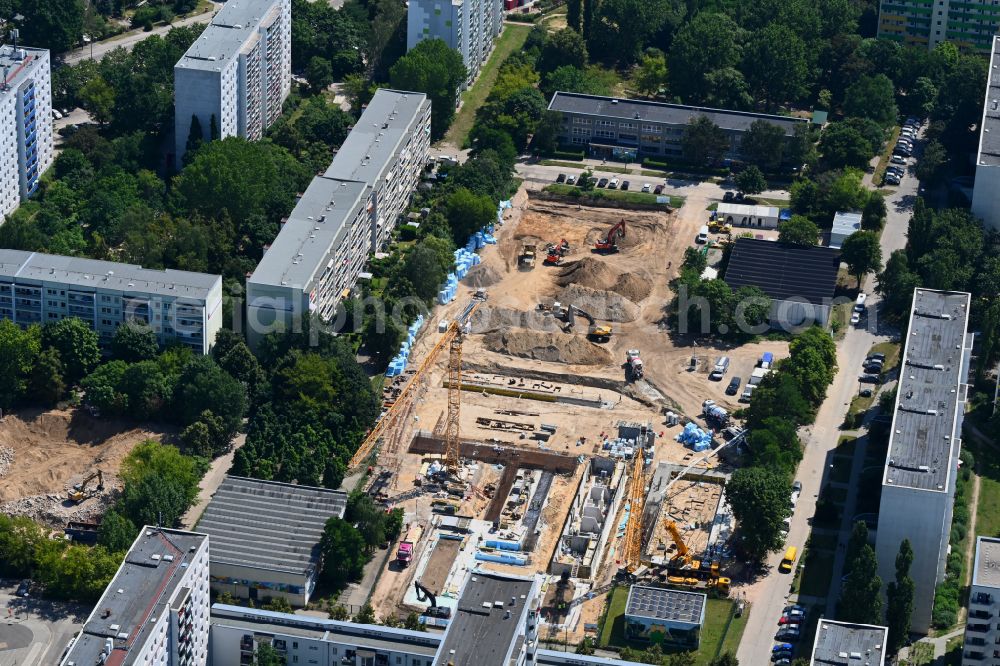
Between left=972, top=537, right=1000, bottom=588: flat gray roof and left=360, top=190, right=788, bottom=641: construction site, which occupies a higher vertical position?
left=972, top=537, right=1000, bottom=588: flat gray roof

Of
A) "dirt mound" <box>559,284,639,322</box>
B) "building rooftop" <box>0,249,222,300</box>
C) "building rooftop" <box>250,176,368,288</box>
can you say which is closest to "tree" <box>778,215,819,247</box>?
"dirt mound" <box>559,284,639,322</box>

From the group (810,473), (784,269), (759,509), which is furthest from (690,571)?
(784,269)

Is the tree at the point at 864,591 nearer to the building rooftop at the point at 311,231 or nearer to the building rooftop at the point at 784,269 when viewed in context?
the building rooftop at the point at 784,269

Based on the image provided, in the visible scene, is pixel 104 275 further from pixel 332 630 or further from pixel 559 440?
pixel 332 630

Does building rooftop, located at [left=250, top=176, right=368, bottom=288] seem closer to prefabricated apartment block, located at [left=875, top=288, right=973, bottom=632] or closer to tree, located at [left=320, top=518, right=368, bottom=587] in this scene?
tree, located at [left=320, top=518, right=368, bottom=587]

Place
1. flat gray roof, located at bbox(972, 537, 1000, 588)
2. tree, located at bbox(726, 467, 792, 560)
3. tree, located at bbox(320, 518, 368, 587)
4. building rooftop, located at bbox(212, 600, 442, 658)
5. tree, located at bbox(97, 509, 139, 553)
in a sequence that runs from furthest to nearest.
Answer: tree, located at bbox(726, 467, 792, 560), tree, located at bbox(320, 518, 368, 587), tree, located at bbox(97, 509, 139, 553), flat gray roof, located at bbox(972, 537, 1000, 588), building rooftop, located at bbox(212, 600, 442, 658)

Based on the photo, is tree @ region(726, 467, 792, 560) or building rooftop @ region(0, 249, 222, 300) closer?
tree @ region(726, 467, 792, 560)
